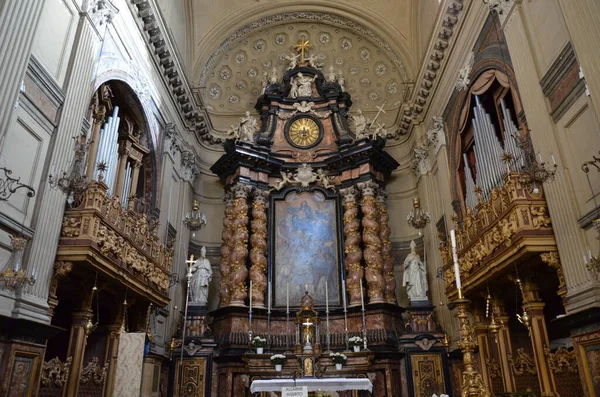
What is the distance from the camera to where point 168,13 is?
14656mm

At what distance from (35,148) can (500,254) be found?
24.8 ft

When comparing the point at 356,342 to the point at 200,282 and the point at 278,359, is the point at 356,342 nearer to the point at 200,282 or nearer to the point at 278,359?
the point at 278,359

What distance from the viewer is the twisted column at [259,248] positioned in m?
14.3

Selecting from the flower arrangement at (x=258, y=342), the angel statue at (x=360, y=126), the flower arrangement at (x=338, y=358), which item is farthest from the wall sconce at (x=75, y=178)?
the angel statue at (x=360, y=126)

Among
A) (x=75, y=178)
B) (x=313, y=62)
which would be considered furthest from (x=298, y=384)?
(x=313, y=62)

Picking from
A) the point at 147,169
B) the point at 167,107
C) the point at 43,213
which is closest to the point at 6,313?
the point at 43,213

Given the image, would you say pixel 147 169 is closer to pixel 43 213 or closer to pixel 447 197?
pixel 43 213

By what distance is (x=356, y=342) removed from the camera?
42.0 feet

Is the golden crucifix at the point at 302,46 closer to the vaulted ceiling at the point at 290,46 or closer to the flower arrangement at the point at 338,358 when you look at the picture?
the vaulted ceiling at the point at 290,46

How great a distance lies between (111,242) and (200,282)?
19.3 feet

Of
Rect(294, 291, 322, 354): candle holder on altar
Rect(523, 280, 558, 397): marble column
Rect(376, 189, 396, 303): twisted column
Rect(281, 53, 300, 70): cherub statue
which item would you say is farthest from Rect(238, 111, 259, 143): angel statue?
Rect(523, 280, 558, 397): marble column

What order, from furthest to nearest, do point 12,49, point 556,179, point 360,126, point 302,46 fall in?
point 302,46, point 360,126, point 556,179, point 12,49

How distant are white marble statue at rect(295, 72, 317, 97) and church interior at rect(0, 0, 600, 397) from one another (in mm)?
87

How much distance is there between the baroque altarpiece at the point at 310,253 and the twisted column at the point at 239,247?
0.11 feet
